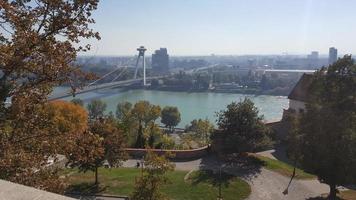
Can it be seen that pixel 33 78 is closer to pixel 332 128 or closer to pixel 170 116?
pixel 332 128

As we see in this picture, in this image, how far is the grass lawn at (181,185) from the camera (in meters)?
13.9

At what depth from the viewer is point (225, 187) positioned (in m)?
14.5

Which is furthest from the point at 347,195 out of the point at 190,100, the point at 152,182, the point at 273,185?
the point at 190,100

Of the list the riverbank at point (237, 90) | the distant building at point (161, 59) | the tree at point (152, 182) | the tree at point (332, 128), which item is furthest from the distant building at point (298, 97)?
the distant building at point (161, 59)

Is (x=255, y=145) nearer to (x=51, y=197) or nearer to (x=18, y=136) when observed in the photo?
(x=18, y=136)

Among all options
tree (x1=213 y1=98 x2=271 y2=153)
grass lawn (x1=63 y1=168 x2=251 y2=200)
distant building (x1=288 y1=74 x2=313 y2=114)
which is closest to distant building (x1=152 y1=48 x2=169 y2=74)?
distant building (x1=288 y1=74 x2=313 y2=114)

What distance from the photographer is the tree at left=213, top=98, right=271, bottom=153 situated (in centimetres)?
1727

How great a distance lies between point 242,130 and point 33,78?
1350cm

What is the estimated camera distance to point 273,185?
49.5ft

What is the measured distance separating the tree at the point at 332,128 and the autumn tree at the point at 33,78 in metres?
9.80

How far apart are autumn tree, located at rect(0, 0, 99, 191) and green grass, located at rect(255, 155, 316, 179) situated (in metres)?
12.7

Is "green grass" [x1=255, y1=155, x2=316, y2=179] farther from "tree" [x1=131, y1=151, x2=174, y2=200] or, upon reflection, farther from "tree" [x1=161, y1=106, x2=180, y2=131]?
"tree" [x1=161, y1=106, x2=180, y2=131]

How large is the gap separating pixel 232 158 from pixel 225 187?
11.7 feet

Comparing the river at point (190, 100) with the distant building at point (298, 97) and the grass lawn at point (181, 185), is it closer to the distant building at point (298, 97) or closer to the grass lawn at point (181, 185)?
the distant building at point (298, 97)
